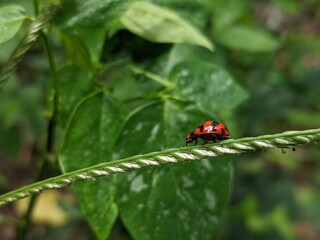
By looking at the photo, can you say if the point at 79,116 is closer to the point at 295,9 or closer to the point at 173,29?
the point at 173,29

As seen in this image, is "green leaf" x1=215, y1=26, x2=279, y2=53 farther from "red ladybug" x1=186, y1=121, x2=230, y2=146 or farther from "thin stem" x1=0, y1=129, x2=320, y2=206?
"thin stem" x1=0, y1=129, x2=320, y2=206

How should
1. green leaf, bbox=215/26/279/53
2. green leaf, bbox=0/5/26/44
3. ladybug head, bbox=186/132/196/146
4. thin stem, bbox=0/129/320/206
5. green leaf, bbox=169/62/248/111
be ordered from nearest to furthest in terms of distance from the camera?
thin stem, bbox=0/129/320/206 → green leaf, bbox=0/5/26/44 → ladybug head, bbox=186/132/196/146 → green leaf, bbox=169/62/248/111 → green leaf, bbox=215/26/279/53

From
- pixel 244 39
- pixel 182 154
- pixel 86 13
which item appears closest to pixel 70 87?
pixel 86 13

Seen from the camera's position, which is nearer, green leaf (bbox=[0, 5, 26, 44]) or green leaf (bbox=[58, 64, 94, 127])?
green leaf (bbox=[0, 5, 26, 44])

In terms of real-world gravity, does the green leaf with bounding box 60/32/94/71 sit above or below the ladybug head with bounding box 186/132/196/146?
above

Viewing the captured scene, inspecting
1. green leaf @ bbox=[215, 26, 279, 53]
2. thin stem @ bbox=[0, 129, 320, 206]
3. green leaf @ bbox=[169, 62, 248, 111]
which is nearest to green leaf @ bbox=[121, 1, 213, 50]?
green leaf @ bbox=[169, 62, 248, 111]

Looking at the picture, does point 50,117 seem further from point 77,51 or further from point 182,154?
point 182,154

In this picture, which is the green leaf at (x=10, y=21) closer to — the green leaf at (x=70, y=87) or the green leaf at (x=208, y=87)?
the green leaf at (x=70, y=87)
